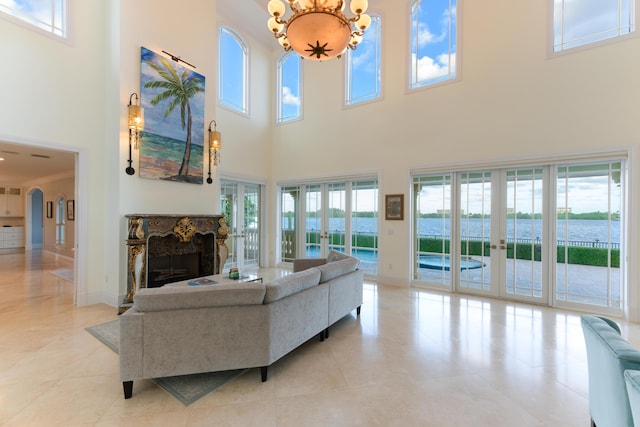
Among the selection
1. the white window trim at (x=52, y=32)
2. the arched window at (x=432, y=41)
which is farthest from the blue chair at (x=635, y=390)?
the white window trim at (x=52, y=32)

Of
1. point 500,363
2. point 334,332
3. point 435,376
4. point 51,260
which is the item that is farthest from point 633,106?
point 51,260

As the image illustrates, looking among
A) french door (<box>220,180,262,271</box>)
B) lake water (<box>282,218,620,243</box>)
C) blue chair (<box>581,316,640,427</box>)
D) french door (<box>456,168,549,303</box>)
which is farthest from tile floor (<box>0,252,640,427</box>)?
french door (<box>220,180,262,271</box>)

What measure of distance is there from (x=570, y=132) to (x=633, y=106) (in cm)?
69

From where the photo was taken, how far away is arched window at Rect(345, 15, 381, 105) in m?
6.01

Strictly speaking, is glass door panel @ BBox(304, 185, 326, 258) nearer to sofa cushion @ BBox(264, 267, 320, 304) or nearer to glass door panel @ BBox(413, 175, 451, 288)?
glass door panel @ BBox(413, 175, 451, 288)

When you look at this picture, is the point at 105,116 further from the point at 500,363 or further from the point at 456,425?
the point at 500,363

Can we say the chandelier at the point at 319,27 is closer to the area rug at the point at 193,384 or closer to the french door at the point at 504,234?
the area rug at the point at 193,384

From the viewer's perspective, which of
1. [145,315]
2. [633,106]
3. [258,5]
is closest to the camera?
[145,315]

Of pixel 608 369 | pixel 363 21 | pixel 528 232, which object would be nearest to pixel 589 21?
pixel 528 232

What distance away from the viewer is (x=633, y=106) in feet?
12.5

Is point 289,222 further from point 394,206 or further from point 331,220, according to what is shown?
point 394,206

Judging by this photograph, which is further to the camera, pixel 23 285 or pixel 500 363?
pixel 23 285

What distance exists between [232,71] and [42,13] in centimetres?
333

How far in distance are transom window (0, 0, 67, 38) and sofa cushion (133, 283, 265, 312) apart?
4.40 meters
